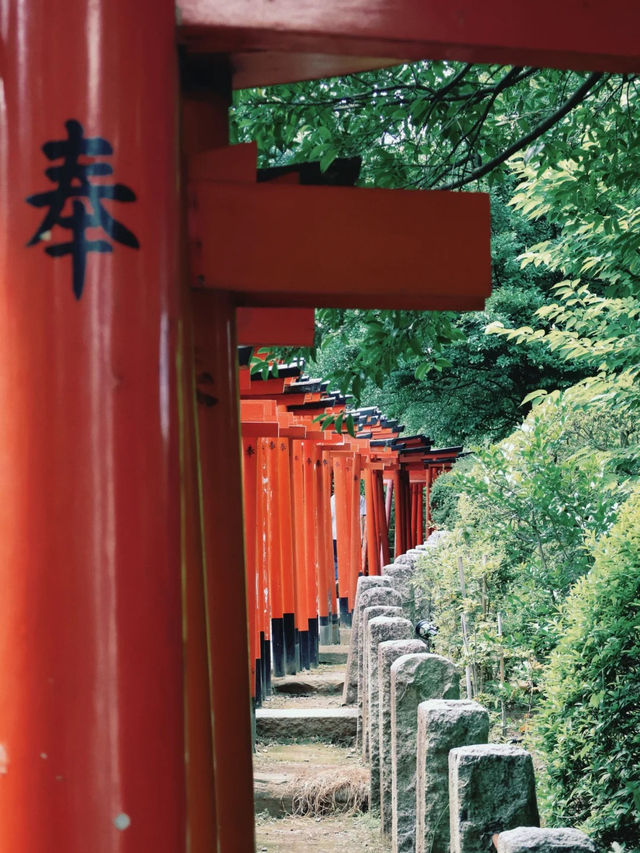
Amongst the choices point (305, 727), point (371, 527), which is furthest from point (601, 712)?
point (371, 527)

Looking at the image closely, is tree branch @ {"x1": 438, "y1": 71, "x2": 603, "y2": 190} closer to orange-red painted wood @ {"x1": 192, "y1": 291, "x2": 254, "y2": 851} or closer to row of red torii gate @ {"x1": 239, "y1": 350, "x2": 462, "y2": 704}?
row of red torii gate @ {"x1": 239, "y1": 350, "x2": 462, "y2": 704}

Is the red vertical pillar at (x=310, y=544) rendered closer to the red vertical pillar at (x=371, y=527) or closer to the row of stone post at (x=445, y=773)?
the red vertical pillar at (x=371, y=527)

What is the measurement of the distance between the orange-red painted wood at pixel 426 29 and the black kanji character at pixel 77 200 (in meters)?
0.29

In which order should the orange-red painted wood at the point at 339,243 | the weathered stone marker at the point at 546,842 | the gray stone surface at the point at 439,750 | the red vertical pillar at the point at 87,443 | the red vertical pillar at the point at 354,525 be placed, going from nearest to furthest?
the red vertical pillar at the point at 87,443
the orange-red painted wood at the point at 339,243
the weathered stone marker at the point at 546,842
the gray stone surface at the point at 439,750
the red vertical pillar at the point at 354,525

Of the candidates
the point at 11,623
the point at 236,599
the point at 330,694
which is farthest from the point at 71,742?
the point at 330,694

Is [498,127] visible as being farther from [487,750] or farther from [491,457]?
Answer: [487,750]

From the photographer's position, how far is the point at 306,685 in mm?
11789

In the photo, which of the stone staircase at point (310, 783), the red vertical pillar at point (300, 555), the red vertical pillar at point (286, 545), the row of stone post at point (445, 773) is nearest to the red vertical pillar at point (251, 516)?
the stone staircase at point (310, 783)

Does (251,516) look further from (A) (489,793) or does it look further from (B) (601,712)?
(A) (489,793)

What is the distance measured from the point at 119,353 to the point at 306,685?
35.5 ft

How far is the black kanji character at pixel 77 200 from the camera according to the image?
1428mm

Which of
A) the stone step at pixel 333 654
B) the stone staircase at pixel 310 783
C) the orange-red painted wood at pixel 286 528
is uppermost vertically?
the orange-red painted wood at pixel 286 528

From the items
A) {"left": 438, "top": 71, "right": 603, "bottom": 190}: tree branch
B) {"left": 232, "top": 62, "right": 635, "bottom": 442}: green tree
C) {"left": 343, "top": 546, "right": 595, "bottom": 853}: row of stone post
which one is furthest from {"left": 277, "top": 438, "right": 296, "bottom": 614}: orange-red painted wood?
{"left": 438, "top": 71, "right": 603, "bottom": 190}: tree branch

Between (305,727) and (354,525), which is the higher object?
(354,525)
